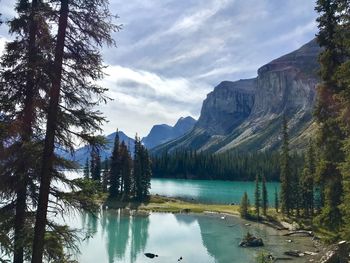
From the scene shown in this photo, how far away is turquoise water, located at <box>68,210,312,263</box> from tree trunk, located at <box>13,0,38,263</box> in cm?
2884

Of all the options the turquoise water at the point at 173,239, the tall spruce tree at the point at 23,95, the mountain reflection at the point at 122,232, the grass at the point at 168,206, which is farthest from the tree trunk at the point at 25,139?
the grass at the point at 168,206

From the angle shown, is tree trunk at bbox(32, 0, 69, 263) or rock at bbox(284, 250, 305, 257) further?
rock at bbox(284, 250, 305, 257)

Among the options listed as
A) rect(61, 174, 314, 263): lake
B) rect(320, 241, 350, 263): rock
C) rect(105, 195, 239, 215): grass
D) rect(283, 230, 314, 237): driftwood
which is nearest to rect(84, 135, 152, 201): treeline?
rect(105, 195, 239, 215): grass

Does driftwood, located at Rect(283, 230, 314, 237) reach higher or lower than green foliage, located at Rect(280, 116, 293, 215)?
lower

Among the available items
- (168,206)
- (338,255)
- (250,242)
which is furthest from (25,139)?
(168,206)

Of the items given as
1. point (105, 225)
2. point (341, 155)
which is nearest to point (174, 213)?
point (105, 225)

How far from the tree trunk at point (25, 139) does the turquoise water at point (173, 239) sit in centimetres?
2884

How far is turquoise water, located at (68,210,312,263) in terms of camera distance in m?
54.1

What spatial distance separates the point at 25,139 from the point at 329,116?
2636 cm

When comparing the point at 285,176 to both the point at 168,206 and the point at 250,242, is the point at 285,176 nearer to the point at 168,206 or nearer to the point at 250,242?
the point at 250,242

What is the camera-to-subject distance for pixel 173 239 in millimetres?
68125

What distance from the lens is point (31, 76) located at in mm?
15547

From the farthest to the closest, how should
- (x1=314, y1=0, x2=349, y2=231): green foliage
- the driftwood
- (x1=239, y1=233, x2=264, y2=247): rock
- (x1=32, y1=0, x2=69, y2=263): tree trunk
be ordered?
the driftwood, (x1=239, y1=233, x2=264, y2=247): rock, (x1=314, y1=0, x2=349, y2=231): green foliage, (x1=32, y1=0, x2=69, y2=263): tree trunk

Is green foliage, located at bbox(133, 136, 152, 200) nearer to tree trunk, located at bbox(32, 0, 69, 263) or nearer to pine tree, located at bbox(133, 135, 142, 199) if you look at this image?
pine tree, located at bbox(133, 135, 142, 199)
